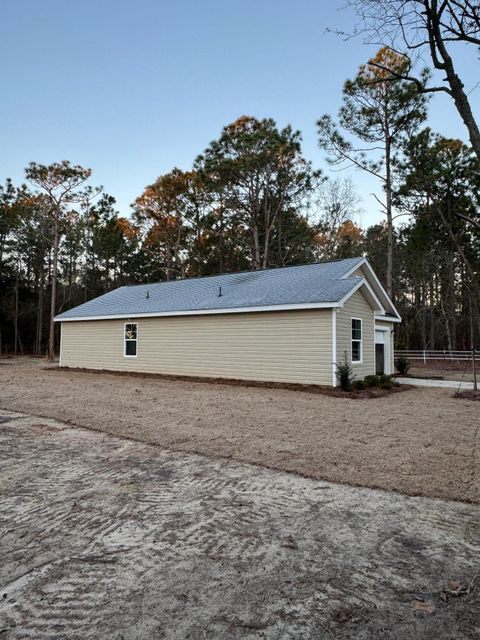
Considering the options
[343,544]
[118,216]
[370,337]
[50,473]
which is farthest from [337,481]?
[118,216]

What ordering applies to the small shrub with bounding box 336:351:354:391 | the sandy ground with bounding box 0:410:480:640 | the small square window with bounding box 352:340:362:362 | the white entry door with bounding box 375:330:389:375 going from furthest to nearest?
the white entry door with bounding box 375:330:389:375
the small square window with bounding box 352:340:362:362
the small shrub with bounding box 336:351:354:391
the sandy ground with bounding box 0:410:480:640

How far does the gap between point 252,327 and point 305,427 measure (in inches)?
259

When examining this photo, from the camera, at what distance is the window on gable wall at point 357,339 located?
12.5m

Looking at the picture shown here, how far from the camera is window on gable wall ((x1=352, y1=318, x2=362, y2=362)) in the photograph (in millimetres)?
12474

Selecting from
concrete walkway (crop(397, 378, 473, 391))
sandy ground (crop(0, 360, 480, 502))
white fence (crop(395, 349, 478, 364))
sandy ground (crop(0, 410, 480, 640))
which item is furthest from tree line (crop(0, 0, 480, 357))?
sandy ground (crop(0, 410, 480, 640))

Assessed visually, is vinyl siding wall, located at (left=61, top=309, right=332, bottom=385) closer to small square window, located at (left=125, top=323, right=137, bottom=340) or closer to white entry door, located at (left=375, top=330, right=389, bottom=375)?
small square window, located at (left=125, top=323, right=137, bottom=340)

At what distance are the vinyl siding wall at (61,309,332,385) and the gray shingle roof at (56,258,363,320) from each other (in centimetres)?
41

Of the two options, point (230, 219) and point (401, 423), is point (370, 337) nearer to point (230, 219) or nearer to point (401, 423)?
point (401, 423)

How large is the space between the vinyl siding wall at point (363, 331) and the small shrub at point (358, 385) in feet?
2.48

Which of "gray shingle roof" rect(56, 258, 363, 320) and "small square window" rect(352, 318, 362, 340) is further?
"small square window" rect(352, 318, 362, 340)

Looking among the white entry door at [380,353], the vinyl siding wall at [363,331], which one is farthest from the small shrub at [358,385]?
Result: the white entry door at [380,353]

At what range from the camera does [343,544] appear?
104 inches

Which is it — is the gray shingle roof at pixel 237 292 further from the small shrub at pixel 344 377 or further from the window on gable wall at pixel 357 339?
the small shrub at pixel 344 377

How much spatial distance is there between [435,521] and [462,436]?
10.7 feet
